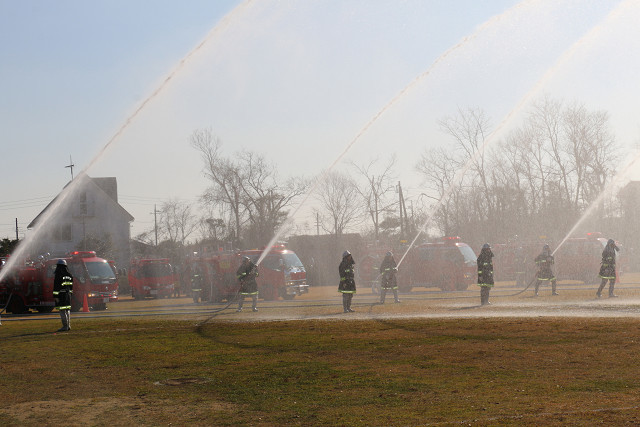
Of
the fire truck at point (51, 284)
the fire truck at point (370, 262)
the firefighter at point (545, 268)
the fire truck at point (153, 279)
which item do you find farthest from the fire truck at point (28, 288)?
the firefighter at point (545, 268)

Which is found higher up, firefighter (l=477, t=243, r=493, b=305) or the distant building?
the distant building

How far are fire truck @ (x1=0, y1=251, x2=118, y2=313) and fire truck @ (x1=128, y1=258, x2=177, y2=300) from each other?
954 centimetres

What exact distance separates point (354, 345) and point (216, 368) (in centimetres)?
317

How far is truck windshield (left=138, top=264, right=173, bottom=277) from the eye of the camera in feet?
142

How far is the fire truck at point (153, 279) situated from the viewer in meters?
43.1

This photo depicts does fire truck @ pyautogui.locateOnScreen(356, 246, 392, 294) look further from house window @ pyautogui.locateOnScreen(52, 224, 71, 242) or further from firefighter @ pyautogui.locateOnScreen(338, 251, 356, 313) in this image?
house window @ pyautogui.locateOnScreen(52, 224, 71, 242)

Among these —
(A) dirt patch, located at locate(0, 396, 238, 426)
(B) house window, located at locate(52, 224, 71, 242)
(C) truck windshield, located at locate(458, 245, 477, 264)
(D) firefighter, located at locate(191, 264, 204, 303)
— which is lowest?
(A) dirt patch, located at locate(0, 396, 238, 426)

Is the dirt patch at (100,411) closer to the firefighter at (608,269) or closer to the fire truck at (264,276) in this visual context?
the firefighter at (608,269)

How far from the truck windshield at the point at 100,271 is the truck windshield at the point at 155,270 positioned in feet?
31.0

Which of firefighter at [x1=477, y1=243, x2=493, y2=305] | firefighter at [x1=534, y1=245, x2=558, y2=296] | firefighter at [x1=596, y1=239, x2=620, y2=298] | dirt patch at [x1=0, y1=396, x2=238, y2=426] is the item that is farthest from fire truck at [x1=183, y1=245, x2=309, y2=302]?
dirt patch at [x1=0, y1=396, x2=238, y2=426]

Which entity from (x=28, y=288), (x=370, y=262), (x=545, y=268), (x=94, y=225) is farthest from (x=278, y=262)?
(x=94, y=225)

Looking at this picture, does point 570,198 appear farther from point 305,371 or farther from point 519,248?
point 305,371

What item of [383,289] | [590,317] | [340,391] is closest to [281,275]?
[383,289]

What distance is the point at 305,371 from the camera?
11.4m
